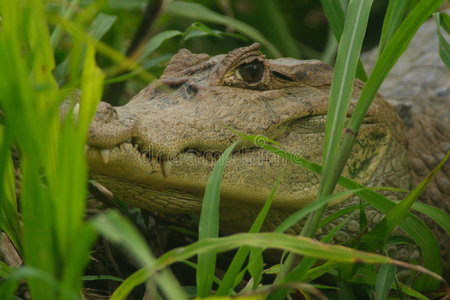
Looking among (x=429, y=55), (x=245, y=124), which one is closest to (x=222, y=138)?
(x=245, y=124)

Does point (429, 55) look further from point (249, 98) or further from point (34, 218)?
point (34, 218)

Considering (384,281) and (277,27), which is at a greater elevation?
(277,27)

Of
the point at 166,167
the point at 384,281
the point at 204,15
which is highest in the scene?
the point at 204,15

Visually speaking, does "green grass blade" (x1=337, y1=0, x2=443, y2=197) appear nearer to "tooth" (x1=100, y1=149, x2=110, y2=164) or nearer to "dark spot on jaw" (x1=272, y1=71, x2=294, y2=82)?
"tooth" (x1=100, y1=149, x2=110, y2=164)

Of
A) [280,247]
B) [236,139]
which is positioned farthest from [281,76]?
[280,247]

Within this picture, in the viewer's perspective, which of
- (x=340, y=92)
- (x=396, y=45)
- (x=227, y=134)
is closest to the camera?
(x=396, y=45)

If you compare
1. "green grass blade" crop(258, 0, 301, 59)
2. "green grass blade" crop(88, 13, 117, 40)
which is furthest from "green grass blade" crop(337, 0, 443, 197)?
"green grass blade" crop(258, 0, 301, 59)

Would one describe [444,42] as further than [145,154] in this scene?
Yes

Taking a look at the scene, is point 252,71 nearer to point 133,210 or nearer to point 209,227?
point 133,210
